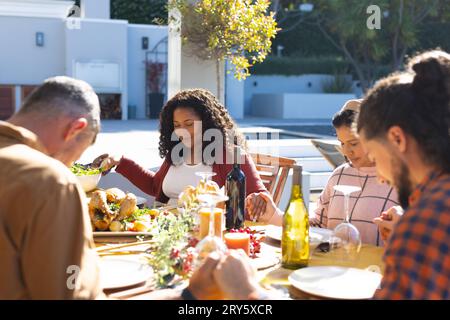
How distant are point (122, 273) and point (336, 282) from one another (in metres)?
0.69

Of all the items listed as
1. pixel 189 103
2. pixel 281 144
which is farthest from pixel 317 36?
pixel 189 103

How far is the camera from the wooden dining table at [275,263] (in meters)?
1.77

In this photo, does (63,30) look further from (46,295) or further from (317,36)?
(46,295)

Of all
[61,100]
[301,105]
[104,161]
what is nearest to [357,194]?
[104,161]

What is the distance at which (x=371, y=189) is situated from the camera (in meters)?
2.76

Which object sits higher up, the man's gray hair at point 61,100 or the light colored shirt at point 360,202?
the man's gray hair at point 61,100

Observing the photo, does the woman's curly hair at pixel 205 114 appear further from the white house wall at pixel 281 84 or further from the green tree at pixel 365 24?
the white house wall at pixel 281 84

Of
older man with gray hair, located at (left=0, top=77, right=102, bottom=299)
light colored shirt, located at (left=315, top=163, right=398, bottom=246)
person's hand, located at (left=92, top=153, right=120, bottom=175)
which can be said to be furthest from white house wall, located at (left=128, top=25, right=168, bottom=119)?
older man with gray hair, located at (left=0, top=77, right=102, bottom=299)

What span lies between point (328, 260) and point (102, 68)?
1949cm

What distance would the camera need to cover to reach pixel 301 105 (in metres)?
23.3

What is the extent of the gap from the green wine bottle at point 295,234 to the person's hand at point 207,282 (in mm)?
566

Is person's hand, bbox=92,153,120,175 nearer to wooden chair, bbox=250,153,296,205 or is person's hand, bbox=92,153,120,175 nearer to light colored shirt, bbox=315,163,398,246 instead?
wooden chair, bbox=250,153,296,205

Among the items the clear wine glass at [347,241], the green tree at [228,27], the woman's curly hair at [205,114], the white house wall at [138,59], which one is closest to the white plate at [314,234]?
the clear wine glass at [347,241]

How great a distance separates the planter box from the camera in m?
22.9
